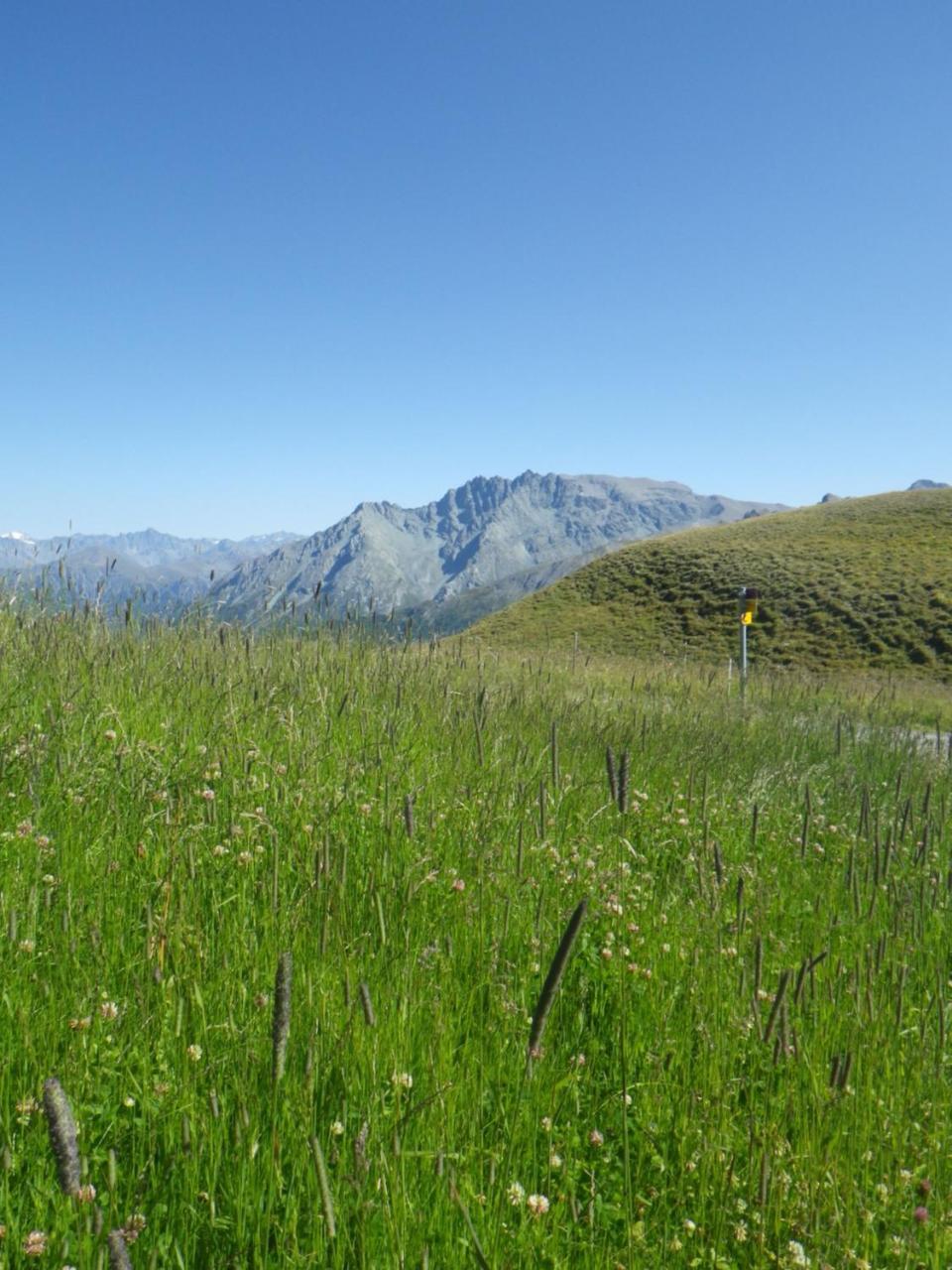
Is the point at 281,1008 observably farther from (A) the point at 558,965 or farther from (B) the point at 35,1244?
(B) the point at 35,1244

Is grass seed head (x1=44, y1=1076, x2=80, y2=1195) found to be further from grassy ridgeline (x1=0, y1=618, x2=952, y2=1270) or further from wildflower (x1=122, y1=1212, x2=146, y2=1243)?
wildflower (x1=122, y1=1212, x2=146, y2=1243)

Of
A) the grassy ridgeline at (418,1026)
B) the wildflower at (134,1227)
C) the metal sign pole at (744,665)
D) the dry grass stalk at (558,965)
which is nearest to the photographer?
the dry grass stalk at (558,965)

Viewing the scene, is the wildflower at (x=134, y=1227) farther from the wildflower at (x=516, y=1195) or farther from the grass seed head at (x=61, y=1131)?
the wildflower at (x=516, y=1195)

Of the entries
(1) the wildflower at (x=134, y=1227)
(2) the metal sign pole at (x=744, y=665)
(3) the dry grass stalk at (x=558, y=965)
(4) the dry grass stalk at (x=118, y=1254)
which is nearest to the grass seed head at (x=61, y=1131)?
(4) the dry grass stalk at (x=118, y=1254)

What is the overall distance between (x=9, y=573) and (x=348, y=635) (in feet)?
9.79

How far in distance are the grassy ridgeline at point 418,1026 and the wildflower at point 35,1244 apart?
2.4 inches

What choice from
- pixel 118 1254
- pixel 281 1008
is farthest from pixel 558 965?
pixel 118 1254

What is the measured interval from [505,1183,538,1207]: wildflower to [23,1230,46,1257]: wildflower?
0.90 meters

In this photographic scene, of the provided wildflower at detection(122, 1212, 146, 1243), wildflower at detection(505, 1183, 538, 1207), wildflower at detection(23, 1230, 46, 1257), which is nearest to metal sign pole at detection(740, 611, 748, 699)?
wildflower at detection(505, 1183, 538, 1207)

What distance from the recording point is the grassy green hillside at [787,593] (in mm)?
49188

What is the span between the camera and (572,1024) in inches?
104

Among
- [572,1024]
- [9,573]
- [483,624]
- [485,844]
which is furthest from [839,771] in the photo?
[483,624]

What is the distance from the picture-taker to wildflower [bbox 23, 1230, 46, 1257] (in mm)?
1380

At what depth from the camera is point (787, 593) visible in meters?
58.0
